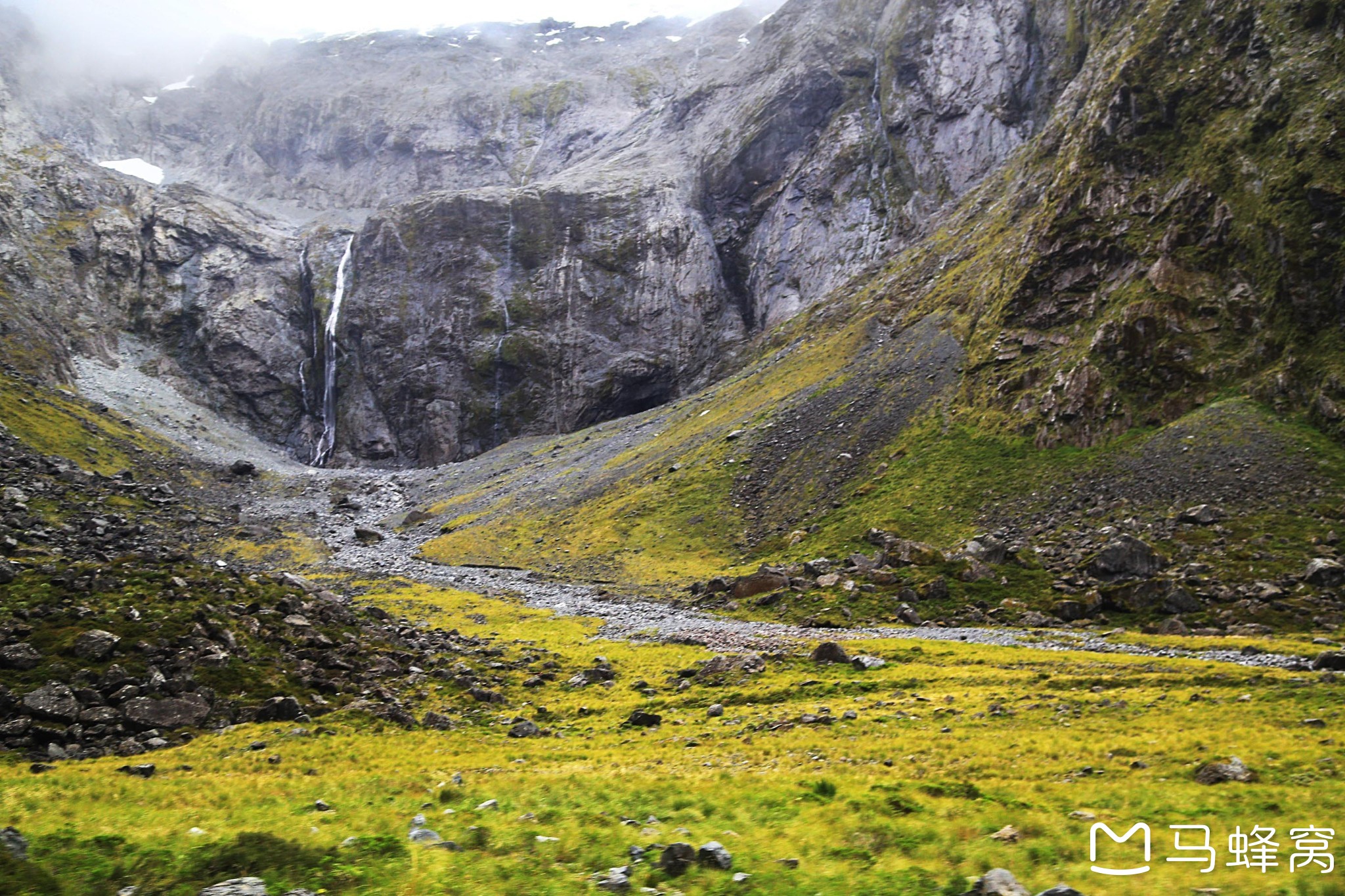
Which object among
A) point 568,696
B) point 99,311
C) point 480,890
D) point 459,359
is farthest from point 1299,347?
point 99,311

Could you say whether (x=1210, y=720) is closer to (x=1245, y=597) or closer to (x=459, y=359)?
(x=1245, y=597)

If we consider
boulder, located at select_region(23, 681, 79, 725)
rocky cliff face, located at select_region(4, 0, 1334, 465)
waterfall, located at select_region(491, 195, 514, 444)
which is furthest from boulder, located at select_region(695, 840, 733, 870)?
waterfall, located at select_region(491, 195, 514, 444)

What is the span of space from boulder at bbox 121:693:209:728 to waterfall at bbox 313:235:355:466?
446ft

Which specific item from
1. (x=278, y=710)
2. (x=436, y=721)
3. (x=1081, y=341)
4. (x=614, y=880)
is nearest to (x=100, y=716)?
(x=278, y=710)

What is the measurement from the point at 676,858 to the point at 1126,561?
122 ft

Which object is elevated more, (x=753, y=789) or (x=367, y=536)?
(x=753, y=789)

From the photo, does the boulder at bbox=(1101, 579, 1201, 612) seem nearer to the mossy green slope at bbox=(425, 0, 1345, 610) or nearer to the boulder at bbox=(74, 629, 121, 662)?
the mossy green slope at bbox=(425, 0, 1345, 610)

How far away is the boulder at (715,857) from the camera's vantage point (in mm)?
11586

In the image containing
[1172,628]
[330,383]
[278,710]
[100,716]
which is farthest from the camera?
[330,383]

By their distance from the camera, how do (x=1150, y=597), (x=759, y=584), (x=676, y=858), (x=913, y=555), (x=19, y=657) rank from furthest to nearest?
1. (x=759, y=584)
2. (x=913, y=555)
3. (x=1150, y=597)
4. (x=19, y=657)
5. (x=676, y=858)

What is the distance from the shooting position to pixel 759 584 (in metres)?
48.7

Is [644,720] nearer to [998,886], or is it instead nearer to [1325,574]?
[998,886]

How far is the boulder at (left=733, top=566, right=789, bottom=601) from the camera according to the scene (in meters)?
48.1

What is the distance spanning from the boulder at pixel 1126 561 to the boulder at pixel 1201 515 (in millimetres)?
3363
